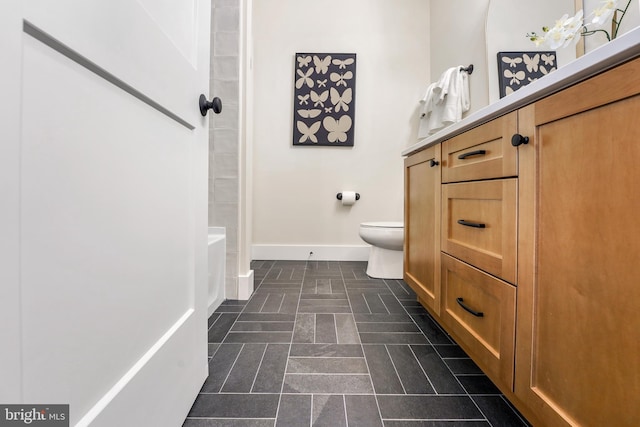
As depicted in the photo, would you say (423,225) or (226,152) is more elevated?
(226,152)

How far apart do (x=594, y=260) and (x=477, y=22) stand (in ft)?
7.33

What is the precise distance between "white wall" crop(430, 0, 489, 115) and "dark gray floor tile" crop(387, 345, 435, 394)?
1.76 meters

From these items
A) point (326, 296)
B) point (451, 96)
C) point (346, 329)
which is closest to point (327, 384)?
point (346, 329)

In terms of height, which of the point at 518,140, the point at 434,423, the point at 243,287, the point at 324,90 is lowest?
the point at 434,423

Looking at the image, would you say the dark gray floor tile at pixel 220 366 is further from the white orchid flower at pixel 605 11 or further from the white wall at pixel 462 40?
the white wall at pixel 462 40

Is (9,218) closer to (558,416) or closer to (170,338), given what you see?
(170,338)

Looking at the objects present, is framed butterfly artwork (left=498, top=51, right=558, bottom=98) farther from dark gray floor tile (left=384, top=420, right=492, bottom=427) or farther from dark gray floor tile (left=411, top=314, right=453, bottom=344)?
dark gray floor tile (left=384, top=420, right=492, bottom=427)

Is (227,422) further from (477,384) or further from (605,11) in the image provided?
(605,11)

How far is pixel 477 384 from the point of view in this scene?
0.98m

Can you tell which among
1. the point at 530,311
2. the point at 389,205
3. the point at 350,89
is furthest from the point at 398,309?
the point at 350,89

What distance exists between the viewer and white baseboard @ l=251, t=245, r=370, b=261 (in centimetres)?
282

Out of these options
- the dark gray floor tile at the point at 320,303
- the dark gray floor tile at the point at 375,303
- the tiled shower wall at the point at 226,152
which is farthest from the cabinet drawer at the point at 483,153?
the tiled shower wall at the point at 226,152

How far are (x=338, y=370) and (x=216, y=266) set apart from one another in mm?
894

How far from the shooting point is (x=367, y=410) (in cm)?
85
